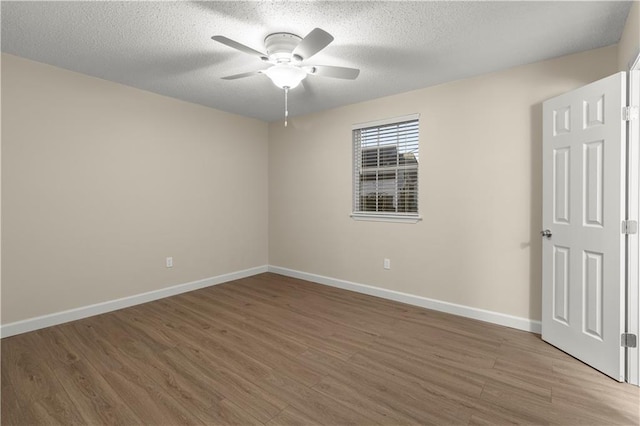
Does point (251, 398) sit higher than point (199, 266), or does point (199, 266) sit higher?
point (199, 266)

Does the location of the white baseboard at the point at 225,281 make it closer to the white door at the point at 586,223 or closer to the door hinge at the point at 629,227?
the white door at the point at 586,223

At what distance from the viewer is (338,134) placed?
4309 mm

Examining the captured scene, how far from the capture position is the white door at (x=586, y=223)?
212 centimetres

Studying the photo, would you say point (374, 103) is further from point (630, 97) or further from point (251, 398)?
point (251, 398)

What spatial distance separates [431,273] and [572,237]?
54.7 inches

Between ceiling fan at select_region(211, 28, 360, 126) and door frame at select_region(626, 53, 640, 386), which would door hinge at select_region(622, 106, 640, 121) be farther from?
ceiling fan at select_region(211, 28, 360, 126)

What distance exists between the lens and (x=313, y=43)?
1972mm

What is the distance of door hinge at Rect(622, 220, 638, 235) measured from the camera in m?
2.05

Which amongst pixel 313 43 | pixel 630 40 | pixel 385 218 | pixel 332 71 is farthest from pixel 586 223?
pixel 313 43

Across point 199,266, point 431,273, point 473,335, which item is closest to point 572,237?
point 473,335

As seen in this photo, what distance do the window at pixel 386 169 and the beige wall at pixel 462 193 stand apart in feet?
0.38

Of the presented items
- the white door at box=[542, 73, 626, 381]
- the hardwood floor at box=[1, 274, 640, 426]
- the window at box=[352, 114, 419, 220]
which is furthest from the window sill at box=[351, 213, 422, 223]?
the white door at box=[542, 73, 626, 381]

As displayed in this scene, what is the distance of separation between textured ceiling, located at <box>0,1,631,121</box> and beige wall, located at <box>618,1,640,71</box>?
0.06 meters

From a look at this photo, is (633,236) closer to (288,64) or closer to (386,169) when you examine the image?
(386,169)
